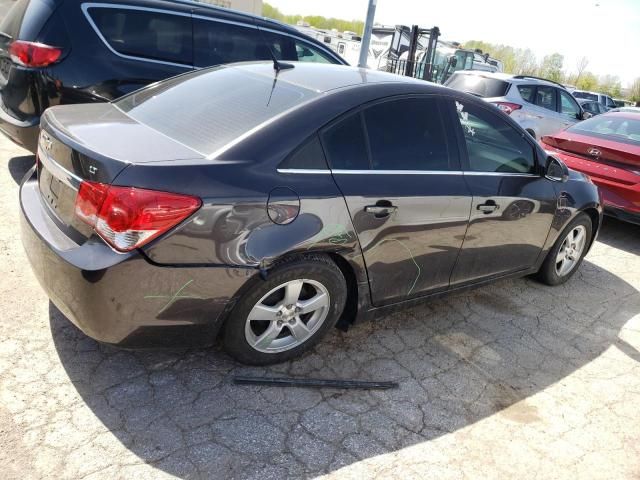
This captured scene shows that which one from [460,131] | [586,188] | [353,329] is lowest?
[353,329]

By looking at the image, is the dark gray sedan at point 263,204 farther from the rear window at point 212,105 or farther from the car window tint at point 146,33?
the car window tint at point 146,33

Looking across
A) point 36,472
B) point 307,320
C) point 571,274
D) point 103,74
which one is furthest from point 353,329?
point 103,74

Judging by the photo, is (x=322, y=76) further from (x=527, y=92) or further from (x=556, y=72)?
(x=556, y=72)

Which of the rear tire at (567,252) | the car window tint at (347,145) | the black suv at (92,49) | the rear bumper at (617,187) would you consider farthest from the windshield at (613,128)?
the car window tint at (347,145)

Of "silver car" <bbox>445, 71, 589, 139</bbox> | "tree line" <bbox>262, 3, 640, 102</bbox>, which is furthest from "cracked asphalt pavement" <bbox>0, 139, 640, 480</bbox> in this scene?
"tree line" <bbox>262, 3, 640, 102</bbox>

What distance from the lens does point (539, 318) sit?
4035 mm

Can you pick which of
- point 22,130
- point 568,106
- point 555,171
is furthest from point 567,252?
point 568,106

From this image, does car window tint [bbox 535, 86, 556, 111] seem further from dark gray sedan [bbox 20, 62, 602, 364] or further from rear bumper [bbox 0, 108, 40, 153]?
rear bumper [bbox 0, 108, 40, 153]

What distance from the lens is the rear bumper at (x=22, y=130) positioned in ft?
14.3

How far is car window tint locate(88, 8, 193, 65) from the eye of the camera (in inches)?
188

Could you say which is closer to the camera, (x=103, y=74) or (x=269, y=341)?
(x=269, y=341)

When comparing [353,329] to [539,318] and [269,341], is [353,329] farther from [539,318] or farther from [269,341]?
[539,318]

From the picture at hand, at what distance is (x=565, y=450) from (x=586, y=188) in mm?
2548

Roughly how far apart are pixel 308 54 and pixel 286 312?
14.2 feet
